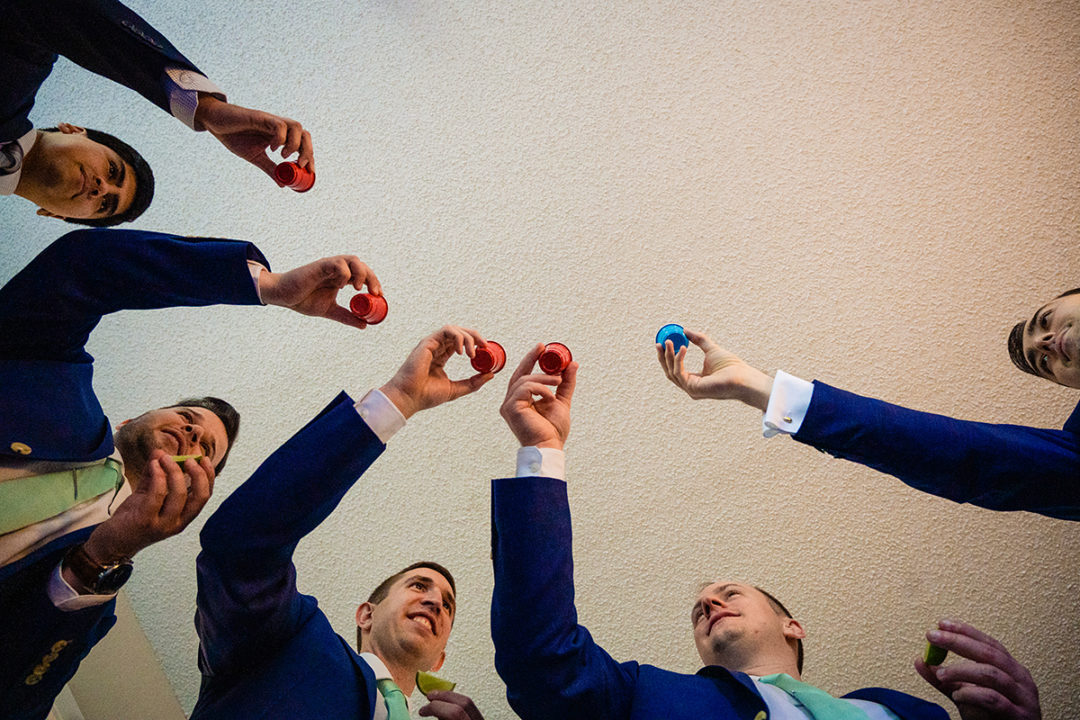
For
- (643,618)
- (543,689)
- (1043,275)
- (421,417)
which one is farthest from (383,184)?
(1043,275)

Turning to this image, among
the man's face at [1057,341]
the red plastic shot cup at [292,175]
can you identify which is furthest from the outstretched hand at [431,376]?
the man's face at [1057,341]

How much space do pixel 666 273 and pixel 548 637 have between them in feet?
4.36

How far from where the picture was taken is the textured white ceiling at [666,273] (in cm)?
208

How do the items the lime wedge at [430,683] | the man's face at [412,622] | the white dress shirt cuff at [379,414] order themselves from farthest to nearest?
the man's face at [412,622]
the lime wedge at [430,683]
the white dress shirt cuff at [379,414]

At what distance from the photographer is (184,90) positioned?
1.53m

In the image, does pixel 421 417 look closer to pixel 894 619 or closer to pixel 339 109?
pixel 339 109

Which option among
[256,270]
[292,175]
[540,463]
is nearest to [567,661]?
[540,463]

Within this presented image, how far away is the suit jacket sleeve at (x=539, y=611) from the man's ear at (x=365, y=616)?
76 cm

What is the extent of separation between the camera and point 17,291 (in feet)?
4.96

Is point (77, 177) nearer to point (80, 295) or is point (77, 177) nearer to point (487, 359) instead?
point (80, 295)

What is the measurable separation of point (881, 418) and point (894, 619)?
3.36 feet

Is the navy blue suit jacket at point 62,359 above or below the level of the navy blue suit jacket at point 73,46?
below

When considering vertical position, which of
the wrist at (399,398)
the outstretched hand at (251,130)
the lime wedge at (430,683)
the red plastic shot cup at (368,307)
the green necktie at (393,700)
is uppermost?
the outstretched hand at (251,130)

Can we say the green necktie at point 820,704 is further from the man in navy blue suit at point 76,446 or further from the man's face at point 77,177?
the man's face at point 77,177
